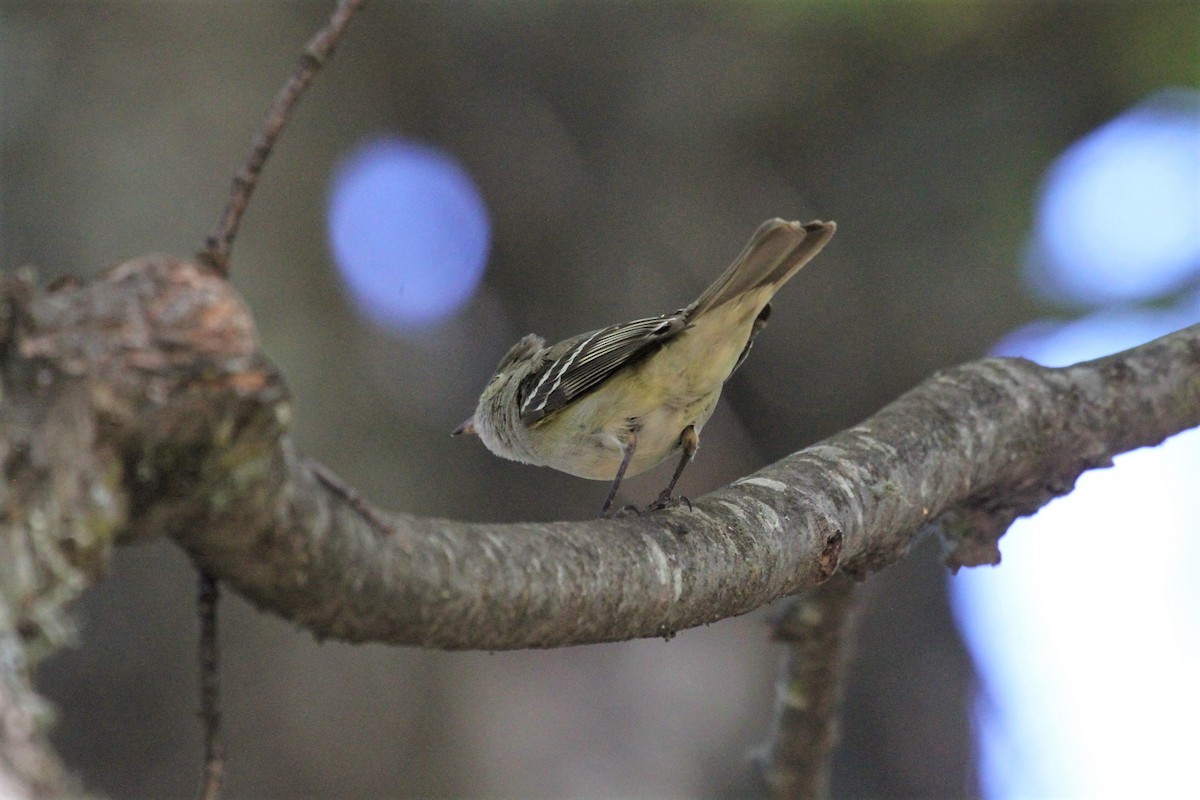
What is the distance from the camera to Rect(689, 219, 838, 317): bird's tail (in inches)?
133

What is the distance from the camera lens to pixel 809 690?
354 centimetres

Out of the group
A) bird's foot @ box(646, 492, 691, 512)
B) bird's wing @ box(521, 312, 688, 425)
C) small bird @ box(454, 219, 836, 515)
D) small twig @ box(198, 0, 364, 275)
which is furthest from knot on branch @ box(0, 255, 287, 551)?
bird's wing @ box(521, 312, 688, 425)

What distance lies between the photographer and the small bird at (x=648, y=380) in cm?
364

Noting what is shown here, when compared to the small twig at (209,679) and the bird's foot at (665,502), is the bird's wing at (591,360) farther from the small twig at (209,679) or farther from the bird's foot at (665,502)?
the small twig at (209,679)

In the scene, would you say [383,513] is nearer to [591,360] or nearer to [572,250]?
[591,360]

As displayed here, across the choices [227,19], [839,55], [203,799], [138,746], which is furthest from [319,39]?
[839,55]

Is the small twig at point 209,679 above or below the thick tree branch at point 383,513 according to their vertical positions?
below

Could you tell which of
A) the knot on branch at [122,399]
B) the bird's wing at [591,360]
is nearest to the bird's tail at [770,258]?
the bird's wing at [591,360]

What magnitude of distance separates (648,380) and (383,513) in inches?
87.9

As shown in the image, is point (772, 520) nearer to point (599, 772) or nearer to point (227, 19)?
point (599, 772)

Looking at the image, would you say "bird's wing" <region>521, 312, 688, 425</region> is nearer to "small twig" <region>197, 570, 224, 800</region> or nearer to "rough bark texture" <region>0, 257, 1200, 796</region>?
"rough bark texture" <region>0, 257, 1200, 796</region>

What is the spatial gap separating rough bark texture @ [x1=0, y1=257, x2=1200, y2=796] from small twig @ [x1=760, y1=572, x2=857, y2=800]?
0.81 m

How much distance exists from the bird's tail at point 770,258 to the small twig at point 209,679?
2.07 metres

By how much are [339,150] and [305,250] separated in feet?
3.25
